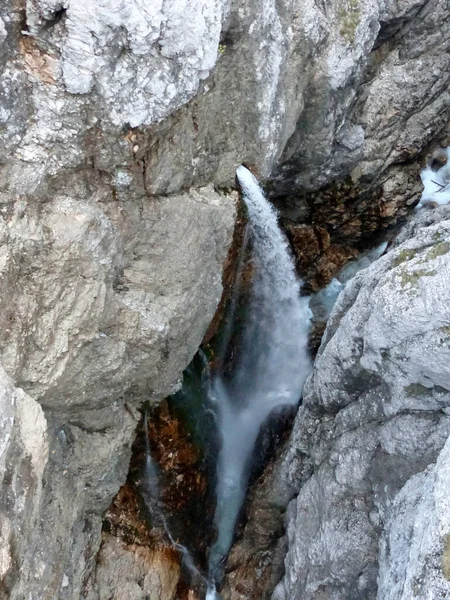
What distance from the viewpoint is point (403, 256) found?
7672 mm

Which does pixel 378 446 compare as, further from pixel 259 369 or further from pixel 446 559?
pixel 259 369

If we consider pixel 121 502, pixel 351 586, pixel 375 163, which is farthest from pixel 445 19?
pixel 121 502

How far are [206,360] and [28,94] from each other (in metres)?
7.14

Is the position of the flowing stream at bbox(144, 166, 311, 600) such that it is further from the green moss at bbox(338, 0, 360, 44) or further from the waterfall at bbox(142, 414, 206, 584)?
the green moss at bbox(338, 0, 360, 44)

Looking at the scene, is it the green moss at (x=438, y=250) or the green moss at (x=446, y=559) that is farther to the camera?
the green moss at (x=438, y=250)

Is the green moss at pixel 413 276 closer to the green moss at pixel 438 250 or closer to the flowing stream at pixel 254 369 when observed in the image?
the green moss at pixel 438 250

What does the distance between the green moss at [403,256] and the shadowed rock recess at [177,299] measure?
3cm

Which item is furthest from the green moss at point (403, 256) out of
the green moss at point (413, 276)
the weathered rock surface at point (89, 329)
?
the weathered rock surface at point (89, 329)

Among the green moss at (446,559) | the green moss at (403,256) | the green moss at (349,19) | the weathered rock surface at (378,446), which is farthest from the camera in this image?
the green moss at (349,19)

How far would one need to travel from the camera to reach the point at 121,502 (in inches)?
415

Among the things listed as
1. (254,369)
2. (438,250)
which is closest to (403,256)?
(438,250)

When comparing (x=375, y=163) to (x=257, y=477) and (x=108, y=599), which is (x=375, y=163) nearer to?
(x=257, y=477)

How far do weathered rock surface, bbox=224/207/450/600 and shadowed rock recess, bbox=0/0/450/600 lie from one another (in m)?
0.03

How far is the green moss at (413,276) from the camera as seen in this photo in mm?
6500
